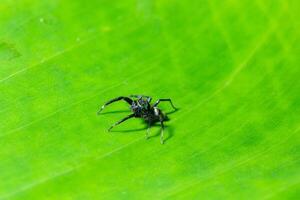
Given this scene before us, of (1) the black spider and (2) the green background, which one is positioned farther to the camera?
(1) the black spider

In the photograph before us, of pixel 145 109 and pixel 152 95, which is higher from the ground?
pixel 152 95

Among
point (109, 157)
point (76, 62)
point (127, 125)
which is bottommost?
point (109, 157)

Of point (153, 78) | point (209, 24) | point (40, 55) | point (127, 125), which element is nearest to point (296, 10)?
point (209, 24)

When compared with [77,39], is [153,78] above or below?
below

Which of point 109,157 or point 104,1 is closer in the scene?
point 109,157

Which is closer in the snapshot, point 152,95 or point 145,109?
point 145,109

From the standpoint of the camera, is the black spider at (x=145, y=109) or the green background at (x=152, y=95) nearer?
the green background at (x=152, y=95)

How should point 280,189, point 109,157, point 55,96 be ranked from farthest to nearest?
point 55,96, point 109,157, point 280,189

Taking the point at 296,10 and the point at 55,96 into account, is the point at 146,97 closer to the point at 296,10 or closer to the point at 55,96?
the point at 55,96
